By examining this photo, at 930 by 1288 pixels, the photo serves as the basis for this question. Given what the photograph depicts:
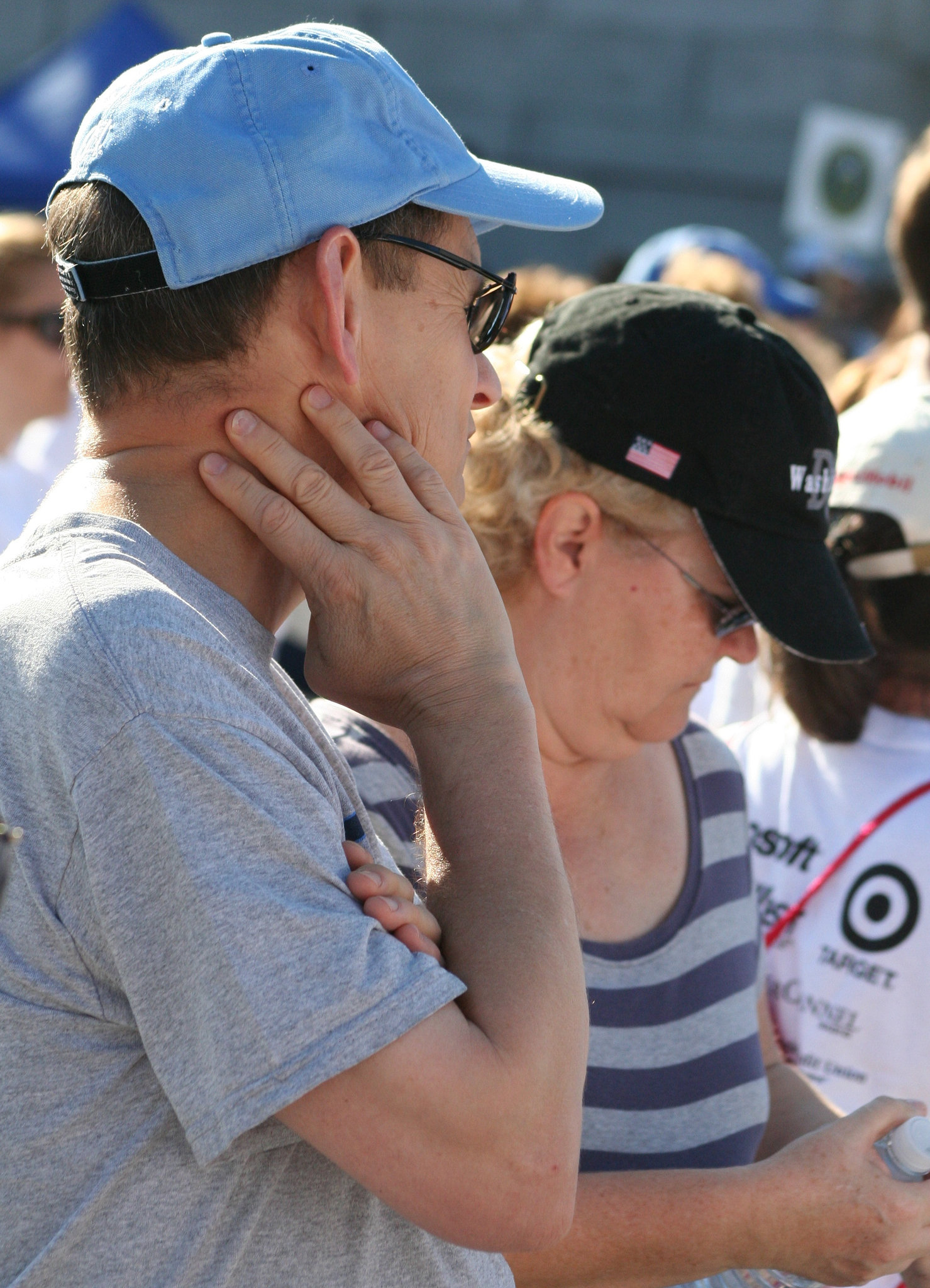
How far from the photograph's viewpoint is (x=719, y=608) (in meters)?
1.98

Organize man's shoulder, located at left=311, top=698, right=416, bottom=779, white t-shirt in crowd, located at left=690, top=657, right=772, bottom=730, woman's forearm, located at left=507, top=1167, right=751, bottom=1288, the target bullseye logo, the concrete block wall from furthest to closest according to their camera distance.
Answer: the concrete block wall
white t-shirt in crowd, located at left=690, top=657, right=772, bottom=730
the target bullseye logo
man's shoulder, located at left=311, top=698, right=416, bottom=779
woman's forearm, located at left=507, top=1167, right=751, bottom=1288

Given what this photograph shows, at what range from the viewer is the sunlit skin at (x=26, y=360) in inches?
171

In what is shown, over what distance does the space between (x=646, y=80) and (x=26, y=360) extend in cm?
1203

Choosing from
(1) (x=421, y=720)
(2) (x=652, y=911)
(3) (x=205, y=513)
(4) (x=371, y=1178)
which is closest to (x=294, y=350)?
(3) (x=205, y=513)

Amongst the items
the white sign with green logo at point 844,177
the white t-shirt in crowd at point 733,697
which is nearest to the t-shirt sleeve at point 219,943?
the white t-shirt in crowd at point 733,697

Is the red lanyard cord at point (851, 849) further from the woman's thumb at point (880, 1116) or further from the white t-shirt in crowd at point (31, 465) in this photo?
the white t-shirt in crowd at point (31, 465)

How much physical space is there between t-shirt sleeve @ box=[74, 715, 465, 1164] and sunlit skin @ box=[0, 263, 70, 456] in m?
3.68

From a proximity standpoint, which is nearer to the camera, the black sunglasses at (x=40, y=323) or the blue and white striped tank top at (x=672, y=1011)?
the blue and white striped tank top at (x=672, y=1011)

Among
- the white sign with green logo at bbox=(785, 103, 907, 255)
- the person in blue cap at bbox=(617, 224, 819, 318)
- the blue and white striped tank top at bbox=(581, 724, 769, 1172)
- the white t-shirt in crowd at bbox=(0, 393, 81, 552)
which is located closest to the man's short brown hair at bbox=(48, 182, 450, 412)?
the blue and white striped tank top at bbox=(581, 724, 769, 1172)

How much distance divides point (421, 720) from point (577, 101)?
14.8 metres

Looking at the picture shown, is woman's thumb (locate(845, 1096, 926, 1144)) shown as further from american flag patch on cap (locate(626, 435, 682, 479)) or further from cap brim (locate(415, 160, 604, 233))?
cap brim (locate(415, 160, 604, 233))

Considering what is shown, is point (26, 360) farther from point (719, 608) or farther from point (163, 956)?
point (163, 956)

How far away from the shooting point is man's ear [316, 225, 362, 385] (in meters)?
1.18

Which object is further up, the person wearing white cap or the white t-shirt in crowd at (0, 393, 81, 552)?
the person wearing white cap
